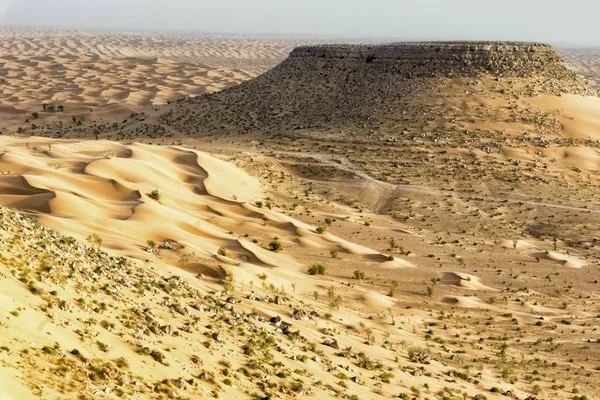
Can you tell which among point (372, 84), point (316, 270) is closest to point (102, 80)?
point (372, 84)

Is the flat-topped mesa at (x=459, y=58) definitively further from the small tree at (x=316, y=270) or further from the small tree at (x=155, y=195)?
the small tree at (x=316, y=270)

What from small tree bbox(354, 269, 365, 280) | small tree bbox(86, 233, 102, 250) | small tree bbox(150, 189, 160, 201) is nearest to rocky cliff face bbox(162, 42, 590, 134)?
small tree bbox(150, 189, 160, 201)

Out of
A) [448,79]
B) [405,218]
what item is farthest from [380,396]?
[448,79]

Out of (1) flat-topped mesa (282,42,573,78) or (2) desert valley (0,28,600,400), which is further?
(1) flat-topped mesa (282,42,573,78)

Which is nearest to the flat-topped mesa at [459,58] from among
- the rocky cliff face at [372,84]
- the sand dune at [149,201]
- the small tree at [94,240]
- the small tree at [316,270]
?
the rocky cliff face at [372,84]

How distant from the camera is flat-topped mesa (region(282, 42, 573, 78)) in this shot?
4872 cm

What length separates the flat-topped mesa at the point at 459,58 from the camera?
48.7 metres

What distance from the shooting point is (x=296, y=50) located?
5653 cm

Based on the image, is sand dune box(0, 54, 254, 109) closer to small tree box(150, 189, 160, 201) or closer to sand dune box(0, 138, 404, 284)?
sand dune box(0, 138, 404, 284)

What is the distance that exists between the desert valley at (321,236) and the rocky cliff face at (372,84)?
0.16m

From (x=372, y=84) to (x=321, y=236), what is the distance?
2477 centimetres

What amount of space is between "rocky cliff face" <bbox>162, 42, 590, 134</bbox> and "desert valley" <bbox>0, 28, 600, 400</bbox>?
16 cm

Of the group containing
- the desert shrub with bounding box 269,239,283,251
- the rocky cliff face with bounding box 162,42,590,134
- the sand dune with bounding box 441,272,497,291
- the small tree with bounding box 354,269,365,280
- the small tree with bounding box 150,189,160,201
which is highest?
the rocky cliff face with bounding box 162,42,590,134

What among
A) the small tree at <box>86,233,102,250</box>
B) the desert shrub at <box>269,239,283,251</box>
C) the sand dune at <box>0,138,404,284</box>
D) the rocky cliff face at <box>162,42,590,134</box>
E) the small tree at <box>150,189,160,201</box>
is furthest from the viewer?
the rocky cliff face at <box>162,42,590,134</box>
